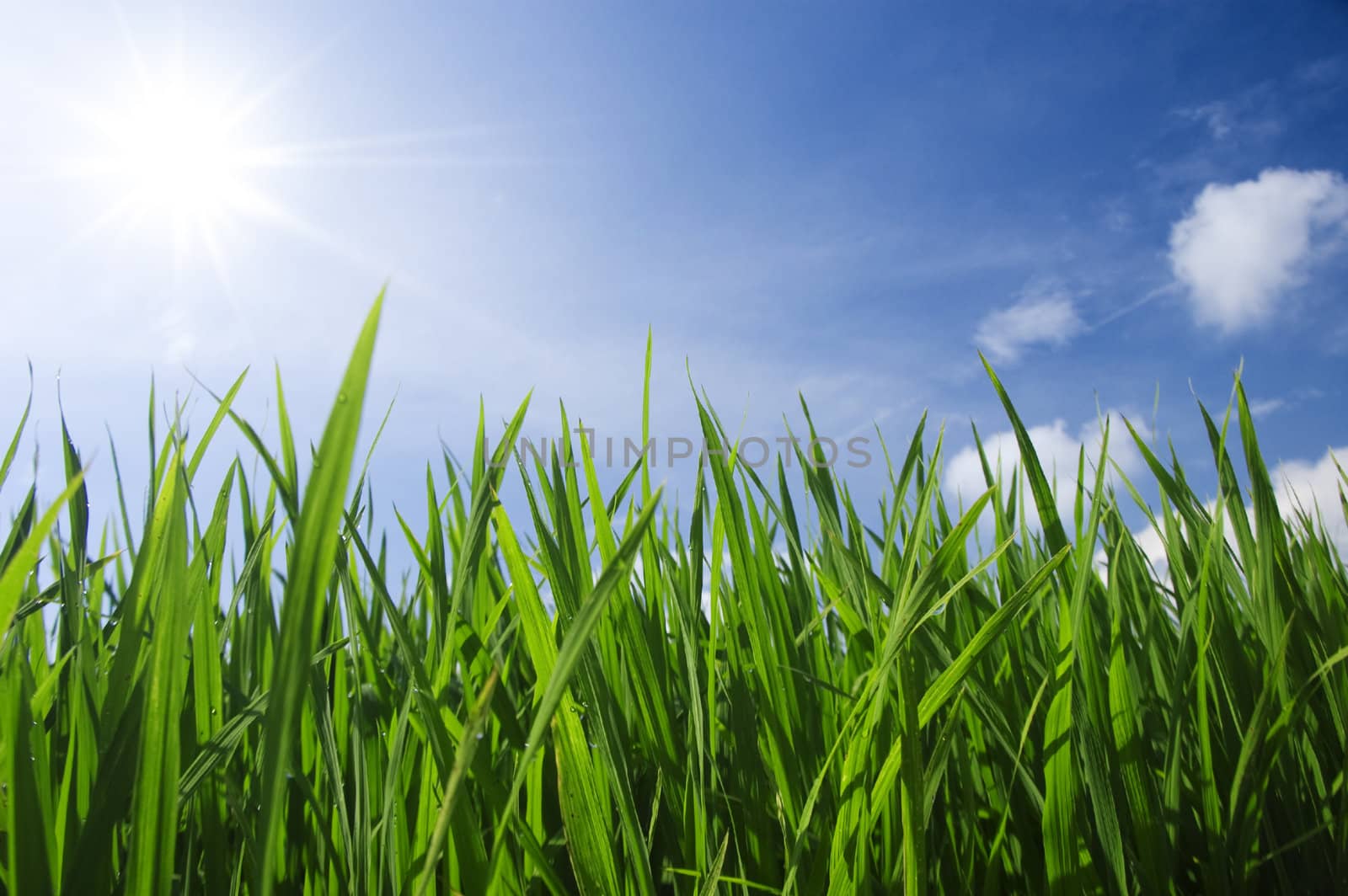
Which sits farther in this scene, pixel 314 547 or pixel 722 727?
pixel 722 727

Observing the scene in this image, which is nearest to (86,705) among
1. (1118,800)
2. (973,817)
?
(973,817)

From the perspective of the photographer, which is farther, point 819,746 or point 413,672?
point 819,746

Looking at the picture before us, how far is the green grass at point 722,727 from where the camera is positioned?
0.58m

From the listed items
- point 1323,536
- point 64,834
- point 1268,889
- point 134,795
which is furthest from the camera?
point 1323,536

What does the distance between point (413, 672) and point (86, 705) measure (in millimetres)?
264

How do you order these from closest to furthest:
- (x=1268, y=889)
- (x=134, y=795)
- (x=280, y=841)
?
(x=134, y=795) → (x=280, y=841) → (x=1268, y=889)

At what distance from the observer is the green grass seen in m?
0.58

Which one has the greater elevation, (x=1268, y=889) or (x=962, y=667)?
(x=962, y=667)

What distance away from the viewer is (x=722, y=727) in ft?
3.47

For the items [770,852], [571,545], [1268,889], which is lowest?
[1268,889]

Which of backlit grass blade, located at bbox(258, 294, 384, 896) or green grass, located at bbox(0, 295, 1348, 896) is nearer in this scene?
backlit grass blade, located at bbox(258, 294, 384, 896)

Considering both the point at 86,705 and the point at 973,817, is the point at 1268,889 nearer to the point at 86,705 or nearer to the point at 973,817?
the point at 973,817

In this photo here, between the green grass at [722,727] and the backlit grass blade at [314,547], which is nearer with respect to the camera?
the backlit grass blade at [314,547]

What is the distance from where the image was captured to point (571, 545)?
2.48ft
